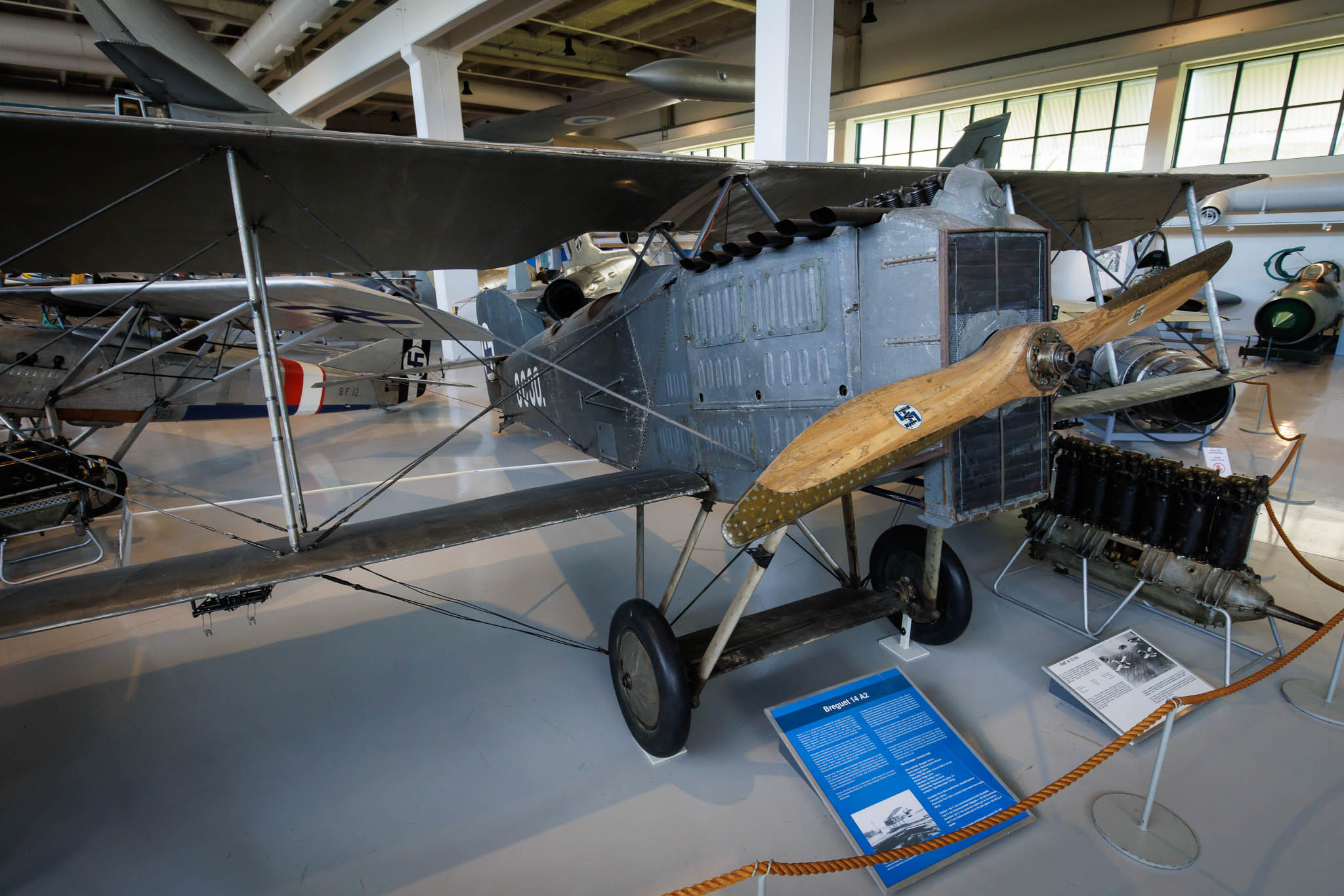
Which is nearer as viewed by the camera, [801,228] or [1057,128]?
[801,228]

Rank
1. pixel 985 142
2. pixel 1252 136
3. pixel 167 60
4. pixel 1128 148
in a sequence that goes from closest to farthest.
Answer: pixel 167 60 < pixel 985 142 < pixel 1252 136 < pixel 1128 148

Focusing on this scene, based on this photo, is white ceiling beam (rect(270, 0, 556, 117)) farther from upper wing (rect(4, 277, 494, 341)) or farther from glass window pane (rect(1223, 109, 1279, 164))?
glass window pane (rect(1223, 109, 1279, 164))

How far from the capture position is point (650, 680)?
8.06 ft

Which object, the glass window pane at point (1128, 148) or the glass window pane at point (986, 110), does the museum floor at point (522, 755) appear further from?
the glass window pane at point (986, 110)

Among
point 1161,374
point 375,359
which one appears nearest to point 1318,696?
point 1161,374

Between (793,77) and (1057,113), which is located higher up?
(1057,113)

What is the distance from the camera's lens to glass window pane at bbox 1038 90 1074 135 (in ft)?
52.1

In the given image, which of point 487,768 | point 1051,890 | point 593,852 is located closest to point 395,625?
point 487,768

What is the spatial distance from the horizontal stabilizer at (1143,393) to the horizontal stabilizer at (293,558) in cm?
290

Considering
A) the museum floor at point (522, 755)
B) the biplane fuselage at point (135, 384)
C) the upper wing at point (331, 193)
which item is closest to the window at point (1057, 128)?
the upper wing at point (331, 193)

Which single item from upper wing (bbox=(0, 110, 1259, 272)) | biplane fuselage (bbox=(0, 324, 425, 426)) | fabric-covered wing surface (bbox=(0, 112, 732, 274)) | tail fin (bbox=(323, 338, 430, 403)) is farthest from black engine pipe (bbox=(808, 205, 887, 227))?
tail fin (bbox=(323, 338, 430, 403))

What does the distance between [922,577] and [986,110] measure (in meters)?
18.3

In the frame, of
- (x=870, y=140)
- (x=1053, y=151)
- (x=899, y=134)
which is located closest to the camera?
(x=1053, y=151)

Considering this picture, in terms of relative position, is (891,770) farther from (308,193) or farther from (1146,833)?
(308,193)
